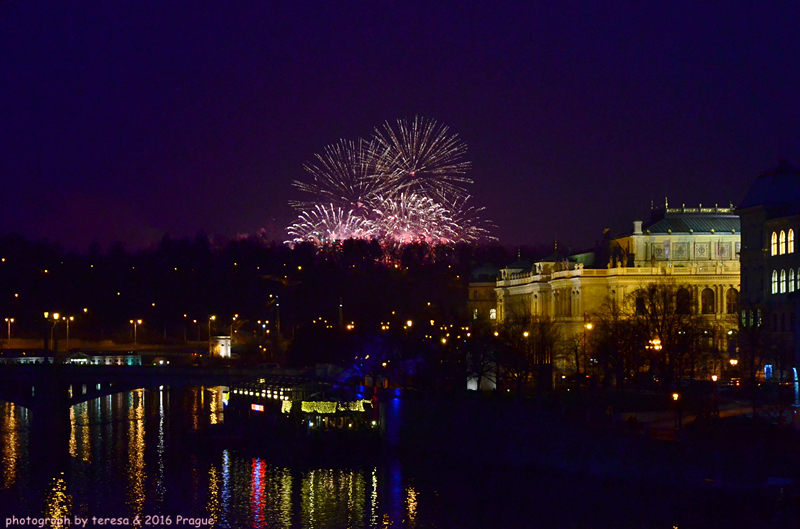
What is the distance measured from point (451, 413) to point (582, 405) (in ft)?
19.6

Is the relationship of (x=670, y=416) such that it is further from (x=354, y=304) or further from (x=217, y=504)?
(x=354, y=304)

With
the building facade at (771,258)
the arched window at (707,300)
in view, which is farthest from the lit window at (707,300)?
the building facade at (771,258)

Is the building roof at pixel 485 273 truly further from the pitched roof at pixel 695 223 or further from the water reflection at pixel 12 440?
the water reflection at pixel 12 440

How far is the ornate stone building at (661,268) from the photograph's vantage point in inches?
3821

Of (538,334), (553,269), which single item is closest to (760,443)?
(538,334)

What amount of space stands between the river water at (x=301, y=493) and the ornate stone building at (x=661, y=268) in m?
42.4

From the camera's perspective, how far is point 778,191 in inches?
2616

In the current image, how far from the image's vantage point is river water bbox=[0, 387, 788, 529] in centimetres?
4122

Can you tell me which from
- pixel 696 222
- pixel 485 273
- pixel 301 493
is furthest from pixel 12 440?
pixel 485 273

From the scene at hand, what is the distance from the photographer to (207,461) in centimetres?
5681

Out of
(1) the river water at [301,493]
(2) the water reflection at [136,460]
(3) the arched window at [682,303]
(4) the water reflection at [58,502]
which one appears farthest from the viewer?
(3) the arched window at [682,303]

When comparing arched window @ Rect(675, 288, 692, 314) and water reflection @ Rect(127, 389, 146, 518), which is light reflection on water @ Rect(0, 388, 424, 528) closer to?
water reflection @ Rect(127, 389, 146, 518)

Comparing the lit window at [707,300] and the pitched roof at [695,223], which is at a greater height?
the pitched roof at [695,223]

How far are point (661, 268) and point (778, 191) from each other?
111ft
